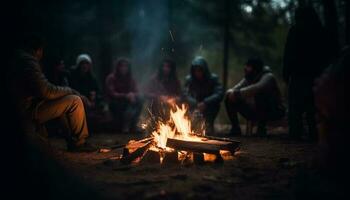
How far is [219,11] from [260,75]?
8.21 m

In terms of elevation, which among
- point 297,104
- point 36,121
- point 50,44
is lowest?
point 36,121

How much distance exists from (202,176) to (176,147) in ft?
2.99

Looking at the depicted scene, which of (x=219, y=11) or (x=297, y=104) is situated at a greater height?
(x=219, y=11)

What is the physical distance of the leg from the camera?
624 centimetres

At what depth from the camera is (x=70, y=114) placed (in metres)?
6.69

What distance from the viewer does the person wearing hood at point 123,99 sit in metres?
9.98

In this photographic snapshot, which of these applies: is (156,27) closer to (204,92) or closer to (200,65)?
(200,65)

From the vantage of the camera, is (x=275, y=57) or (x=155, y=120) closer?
(x=155, y=120)

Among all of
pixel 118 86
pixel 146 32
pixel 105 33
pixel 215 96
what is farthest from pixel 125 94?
pixel 146 32

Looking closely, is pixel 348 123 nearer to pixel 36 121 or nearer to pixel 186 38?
pixel 36 121

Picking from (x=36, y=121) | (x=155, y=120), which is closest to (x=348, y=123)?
(x=155, y=120)

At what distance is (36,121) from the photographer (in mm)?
6164

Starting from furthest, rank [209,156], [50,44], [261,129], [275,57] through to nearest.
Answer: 1. [275,57]
2. [50,44]
3. [261,129]
4. [209,156]

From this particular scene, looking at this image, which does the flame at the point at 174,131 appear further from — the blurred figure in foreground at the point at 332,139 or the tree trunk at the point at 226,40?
the tree trunk at the point at 226,40
